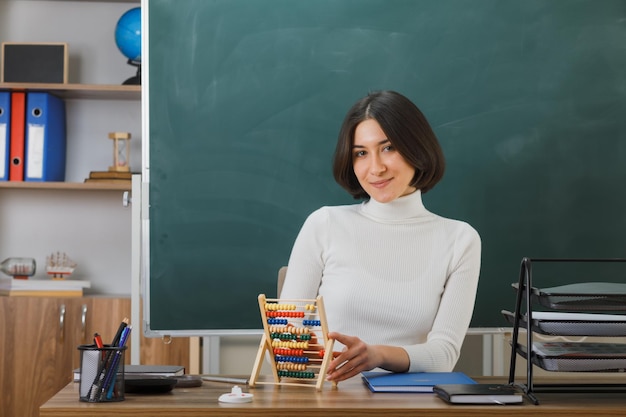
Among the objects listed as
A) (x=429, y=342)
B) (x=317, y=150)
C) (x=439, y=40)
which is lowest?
(x=429, y=342)

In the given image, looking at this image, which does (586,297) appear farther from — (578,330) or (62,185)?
(62,185)

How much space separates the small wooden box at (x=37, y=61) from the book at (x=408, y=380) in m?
2.29

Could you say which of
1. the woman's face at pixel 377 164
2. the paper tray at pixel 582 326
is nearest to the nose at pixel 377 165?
the woman's face at pixel 377 164

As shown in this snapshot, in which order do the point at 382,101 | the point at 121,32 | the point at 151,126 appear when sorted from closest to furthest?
1. the point at 382,101
2. the point at 151,126
3. the point at 121,32

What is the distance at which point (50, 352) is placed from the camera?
327 cm

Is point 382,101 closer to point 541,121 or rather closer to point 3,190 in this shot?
point 541,121

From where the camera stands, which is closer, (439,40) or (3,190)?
(439,40)

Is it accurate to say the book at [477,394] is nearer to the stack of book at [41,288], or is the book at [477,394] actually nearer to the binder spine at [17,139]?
the stack of book at [41,288]

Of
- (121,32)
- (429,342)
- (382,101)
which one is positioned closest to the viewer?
(429,342)

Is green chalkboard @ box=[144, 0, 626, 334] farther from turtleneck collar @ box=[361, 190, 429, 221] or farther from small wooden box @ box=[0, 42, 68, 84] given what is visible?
small wooden box @ box=[0, 42, 68, 84]

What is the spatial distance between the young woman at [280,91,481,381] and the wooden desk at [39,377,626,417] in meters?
0.50

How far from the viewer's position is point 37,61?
→ 348cm

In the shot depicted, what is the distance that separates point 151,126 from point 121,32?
3.05 feet

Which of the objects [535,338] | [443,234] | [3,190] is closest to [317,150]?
[443,234]
